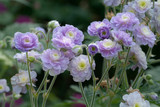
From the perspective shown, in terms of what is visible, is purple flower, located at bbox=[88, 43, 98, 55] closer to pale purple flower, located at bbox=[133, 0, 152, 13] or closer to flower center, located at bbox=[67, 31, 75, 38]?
flower center, located at bbox=[67, 31, 75, 38]

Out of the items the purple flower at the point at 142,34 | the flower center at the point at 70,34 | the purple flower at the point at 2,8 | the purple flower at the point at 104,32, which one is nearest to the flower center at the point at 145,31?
the purple flower at the point at 142,34

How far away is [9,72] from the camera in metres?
2.91

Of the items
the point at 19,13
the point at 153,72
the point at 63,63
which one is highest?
the point at 19,13

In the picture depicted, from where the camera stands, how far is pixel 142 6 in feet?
3.57

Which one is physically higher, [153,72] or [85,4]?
[85,4]

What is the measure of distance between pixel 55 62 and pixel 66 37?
87mm

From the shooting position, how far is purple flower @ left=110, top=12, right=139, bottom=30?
1.04 meters

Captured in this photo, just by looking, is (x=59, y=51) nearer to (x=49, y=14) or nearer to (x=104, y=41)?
(x=104, y=41)

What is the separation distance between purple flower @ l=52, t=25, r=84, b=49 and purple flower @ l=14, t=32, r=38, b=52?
65 millimetres

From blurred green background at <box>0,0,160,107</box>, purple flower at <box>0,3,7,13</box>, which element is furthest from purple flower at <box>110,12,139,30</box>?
purple flower at <box>0,3,7,13</box>

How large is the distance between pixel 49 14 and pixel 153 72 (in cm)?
168

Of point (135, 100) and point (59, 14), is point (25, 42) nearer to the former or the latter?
point (135, 100)

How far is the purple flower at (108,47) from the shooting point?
99 centimetres

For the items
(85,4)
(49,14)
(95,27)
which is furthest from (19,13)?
(95,27)
